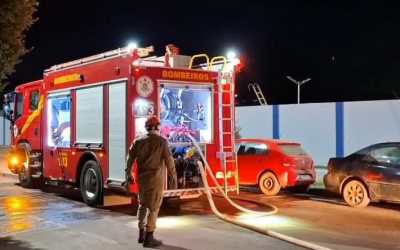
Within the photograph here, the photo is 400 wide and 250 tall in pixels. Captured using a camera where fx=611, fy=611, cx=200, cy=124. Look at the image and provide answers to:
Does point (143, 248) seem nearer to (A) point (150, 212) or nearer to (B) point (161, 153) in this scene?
(A) point (150, 212)

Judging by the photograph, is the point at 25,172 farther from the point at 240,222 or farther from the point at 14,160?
the point at 240,222

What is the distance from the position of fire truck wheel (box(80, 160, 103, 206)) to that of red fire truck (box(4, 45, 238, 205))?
0.02 metres

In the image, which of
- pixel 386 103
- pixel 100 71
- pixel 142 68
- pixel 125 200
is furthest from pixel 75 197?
pixel 386 103

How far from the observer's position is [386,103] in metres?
20.1

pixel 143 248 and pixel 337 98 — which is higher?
pixel 337 98

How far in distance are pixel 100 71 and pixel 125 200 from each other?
127 inches

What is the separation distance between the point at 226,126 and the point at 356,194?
3.16 meters

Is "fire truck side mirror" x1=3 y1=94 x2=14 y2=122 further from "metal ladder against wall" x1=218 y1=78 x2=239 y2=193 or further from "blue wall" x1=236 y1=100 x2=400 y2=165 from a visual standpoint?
"blue wall" x1=236 y1=100 x2=400 y2=165

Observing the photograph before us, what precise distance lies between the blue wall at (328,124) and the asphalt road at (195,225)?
6620 millimetres

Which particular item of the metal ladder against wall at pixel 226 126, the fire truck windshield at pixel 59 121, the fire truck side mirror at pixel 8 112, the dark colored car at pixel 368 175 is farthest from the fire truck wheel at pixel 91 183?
the fire truck side mirror at pixel 8 112

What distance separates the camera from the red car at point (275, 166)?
48.4ft

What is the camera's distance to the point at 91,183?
514 inches

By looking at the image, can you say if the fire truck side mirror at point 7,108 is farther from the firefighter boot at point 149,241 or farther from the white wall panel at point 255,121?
the white wall panel at point 255,121

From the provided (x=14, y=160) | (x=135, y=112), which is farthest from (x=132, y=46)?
(x=14, y=160)
